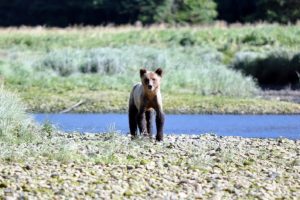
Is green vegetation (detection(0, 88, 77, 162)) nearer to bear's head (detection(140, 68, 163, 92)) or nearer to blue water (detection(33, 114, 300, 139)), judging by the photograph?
bear's head (detection(140, 68, 163, 92))

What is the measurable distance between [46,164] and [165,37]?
29.0 metres

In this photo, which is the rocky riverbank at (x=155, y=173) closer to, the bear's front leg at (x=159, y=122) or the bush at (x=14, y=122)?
the bear's front leg at (x=159, y=122)

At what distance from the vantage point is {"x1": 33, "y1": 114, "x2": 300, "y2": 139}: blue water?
23.1 meters

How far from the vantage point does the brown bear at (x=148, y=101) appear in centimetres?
1681

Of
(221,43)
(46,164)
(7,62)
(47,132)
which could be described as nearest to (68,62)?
(7,62)

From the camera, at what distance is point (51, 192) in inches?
469

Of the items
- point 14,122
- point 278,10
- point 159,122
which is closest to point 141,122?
point 159,122

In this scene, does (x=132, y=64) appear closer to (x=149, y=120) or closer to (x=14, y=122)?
(x=149, y=120)

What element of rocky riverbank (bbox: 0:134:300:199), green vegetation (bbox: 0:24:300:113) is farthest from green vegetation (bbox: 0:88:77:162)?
green vegetation (bbox: 0:24:300:113)

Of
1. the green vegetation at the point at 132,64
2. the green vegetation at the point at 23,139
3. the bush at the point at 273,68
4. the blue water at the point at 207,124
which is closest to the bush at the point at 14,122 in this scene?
the green vegetation at the point at 23,139

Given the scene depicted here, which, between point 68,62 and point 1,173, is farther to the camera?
point 68,62

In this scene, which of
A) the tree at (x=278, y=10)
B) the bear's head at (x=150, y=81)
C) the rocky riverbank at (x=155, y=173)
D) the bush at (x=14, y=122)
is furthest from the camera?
the tree at (x=278, y=10)

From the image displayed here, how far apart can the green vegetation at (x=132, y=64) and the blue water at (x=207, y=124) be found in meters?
1.36

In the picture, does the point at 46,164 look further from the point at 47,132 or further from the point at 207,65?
the point at 207,65
